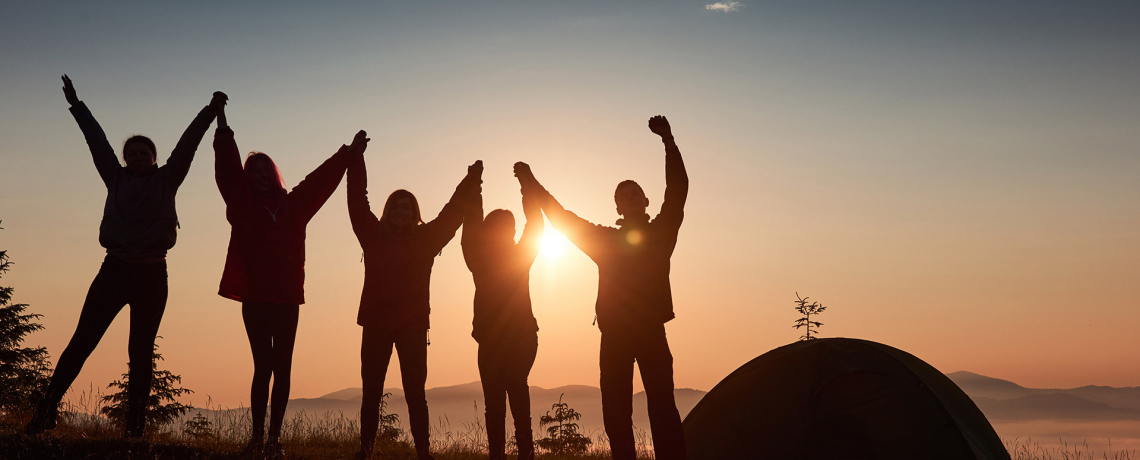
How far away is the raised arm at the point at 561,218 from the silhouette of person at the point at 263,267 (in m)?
2.27

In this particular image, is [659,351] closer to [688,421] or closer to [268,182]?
[688,421]

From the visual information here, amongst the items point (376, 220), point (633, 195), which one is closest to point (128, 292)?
point (376, 220)

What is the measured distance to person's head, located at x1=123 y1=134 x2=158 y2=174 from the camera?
686cm

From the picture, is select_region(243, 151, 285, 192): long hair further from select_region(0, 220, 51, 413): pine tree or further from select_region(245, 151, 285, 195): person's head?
select_region(0, 220, 51, 413): pine tree

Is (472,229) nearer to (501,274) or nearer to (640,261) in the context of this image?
(501,274)

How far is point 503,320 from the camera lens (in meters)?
6.70

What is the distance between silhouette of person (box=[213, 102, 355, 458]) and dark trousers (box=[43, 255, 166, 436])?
0.78 m

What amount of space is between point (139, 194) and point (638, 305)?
191 inches

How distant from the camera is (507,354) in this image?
6719mm

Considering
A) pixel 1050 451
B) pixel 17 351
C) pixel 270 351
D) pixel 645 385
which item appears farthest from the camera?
pixel 17 351

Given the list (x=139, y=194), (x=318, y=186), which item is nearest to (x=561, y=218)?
(x=318, y=186)

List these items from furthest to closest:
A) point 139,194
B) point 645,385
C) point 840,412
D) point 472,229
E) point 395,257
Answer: point 840,412
point 472,229
point 395,257
point 139,194
point 645,385

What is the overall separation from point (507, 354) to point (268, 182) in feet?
9.46

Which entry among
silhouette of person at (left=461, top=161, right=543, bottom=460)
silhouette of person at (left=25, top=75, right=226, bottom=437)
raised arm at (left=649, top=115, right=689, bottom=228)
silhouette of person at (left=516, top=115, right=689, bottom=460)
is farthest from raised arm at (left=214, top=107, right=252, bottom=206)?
raised arm at (left=649, top=115, right=689, bottom=228)
